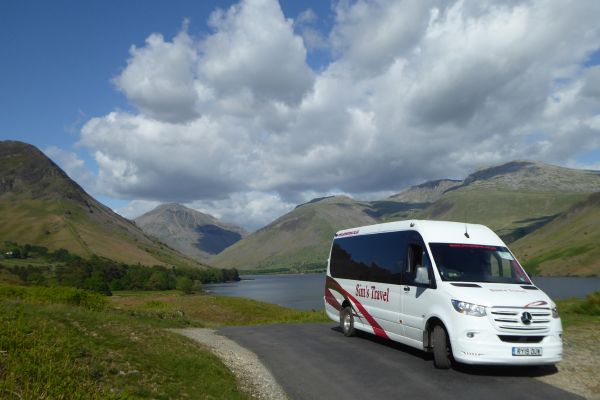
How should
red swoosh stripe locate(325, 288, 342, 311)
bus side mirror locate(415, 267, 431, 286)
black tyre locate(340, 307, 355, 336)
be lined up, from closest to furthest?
bus side mirror locate(415, 267, 431, 286) < black tyre locate(340, 307, 355, 336) < red swoosh stripe locate(325, 288, 342, 311)

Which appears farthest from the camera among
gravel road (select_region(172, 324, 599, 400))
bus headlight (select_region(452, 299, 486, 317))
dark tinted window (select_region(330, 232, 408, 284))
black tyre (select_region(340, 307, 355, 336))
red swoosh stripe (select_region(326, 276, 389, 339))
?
black tyre (select_region(340, 307, 355, 336))

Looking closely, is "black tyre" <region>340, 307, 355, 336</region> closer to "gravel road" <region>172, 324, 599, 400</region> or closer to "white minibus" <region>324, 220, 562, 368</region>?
"white minibus" <region>324, 220, 562, 368</region>

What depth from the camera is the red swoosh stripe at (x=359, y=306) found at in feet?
51.8

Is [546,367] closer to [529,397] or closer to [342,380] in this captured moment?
[529,397]

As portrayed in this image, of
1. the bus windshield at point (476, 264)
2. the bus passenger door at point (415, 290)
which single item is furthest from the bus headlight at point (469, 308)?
the bus passenger door at point (415, 290)

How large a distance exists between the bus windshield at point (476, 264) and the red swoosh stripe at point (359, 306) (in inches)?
143

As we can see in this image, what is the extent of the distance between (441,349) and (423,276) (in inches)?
76.7

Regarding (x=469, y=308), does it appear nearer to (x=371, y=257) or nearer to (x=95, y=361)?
(x=371, y=257)

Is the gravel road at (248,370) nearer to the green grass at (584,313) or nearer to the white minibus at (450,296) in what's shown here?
the white minibus at (450,296)

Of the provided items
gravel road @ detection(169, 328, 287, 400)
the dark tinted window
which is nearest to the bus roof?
the dark tinted window

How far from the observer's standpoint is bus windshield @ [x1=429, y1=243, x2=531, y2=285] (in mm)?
12711

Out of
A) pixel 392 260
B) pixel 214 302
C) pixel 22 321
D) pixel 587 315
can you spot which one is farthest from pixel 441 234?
pixel 214 302

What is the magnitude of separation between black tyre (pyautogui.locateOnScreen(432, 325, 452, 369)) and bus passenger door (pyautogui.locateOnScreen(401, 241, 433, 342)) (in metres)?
0.73

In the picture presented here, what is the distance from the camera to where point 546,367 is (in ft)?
40.3
